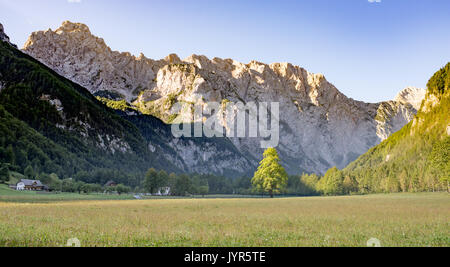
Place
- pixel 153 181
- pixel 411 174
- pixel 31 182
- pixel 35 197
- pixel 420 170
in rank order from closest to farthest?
pixel 35 197 → pixel 31 182 → pixel 420 170 → pixel 153 181 → pixel 411 174

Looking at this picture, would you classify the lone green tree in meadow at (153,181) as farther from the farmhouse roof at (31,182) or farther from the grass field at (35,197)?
the farmhouse roof at (31,182)

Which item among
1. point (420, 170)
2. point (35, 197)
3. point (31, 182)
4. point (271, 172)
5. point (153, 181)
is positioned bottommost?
point (31, 182)

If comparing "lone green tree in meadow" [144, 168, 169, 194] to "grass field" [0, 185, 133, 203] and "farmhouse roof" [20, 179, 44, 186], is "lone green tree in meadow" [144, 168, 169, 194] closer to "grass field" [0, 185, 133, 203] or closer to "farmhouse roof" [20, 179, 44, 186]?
"grass field" [0, 185, 133, 203]

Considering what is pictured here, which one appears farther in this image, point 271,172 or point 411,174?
point 411,174

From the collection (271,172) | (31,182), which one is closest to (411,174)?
(271,172)

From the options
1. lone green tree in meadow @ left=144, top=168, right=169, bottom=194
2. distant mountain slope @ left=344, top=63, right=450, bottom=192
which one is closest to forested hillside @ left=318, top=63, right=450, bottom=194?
distant mountain slope @ left=344, top=63, right=450, bottom=192

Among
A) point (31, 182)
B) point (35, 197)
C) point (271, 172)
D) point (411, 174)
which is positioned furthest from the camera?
point (411, 174)

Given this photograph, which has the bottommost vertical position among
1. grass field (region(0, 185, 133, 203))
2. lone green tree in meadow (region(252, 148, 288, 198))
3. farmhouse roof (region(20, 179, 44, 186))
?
farmhouse roof (region(20, 179, 44, 186))

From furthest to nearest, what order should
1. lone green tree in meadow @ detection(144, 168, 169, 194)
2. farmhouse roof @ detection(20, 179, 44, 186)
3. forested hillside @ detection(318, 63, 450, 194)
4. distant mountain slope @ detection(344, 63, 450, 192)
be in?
lone green tree in meadow @ detection(144, 168, 169, 194) → farmhouse roof @ detection(20, 179, 44, 186) → forested hillside @ detection(318, 63, 450, 194) → distant mountain slope @ detection(344, 63, 450, 192)

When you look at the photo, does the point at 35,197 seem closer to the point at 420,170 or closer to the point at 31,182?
the point at 31,182

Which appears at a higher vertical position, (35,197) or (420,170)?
(420,170)

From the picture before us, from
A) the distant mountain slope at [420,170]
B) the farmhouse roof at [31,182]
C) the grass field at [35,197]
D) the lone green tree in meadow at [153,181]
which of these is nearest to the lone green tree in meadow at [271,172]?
the grass field at [35,197]
